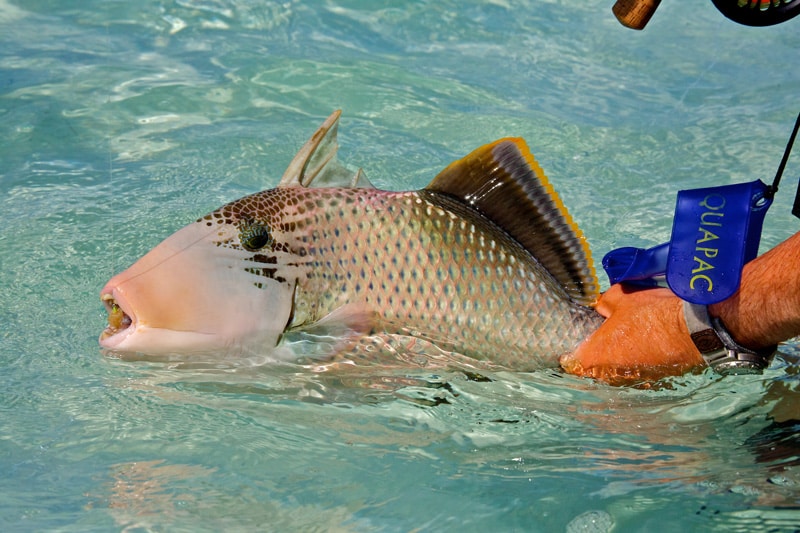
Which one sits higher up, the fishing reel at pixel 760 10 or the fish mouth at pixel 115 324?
the fishing reel at pixel 760 10

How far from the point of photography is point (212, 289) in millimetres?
2512

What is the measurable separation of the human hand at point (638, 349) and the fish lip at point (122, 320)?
1361mm

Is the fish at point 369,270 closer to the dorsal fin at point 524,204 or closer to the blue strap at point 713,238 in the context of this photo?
the dorsal fin at point 524,204

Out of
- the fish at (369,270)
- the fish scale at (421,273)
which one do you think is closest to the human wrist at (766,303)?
the fish at (369,270)

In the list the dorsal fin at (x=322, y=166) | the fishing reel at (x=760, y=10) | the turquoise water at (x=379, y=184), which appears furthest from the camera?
the dorsal fin at (x=322, y=166)

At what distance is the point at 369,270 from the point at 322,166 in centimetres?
Answer: 43

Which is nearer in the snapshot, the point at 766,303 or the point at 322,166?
the point at 766,303

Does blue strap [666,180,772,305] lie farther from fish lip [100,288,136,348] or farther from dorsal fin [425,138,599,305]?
fish lip [100,288,136,348]

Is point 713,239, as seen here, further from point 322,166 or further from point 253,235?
point 253,235

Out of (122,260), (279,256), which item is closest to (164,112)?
(122,260)

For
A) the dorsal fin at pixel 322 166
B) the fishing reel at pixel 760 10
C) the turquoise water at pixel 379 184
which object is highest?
the fishing reel at pixel 760 10

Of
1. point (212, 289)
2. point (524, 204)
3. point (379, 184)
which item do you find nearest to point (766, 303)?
point (524, 204)

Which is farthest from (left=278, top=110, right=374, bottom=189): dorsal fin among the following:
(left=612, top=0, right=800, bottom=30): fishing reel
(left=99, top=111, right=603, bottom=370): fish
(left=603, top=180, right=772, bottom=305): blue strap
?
(left=612, top=0, right=800, bottom=30): fishing reel

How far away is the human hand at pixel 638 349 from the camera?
2773 millimetres
